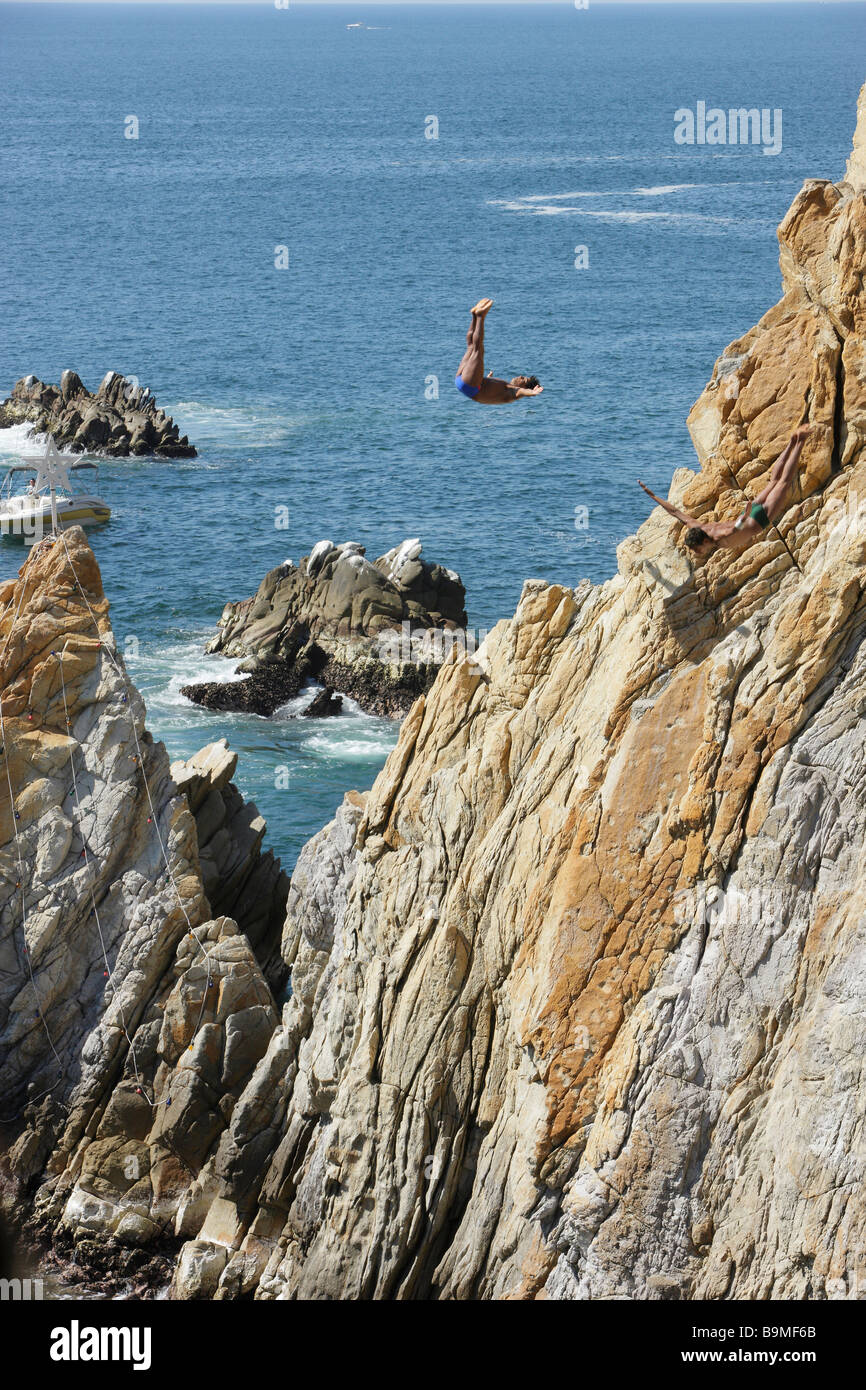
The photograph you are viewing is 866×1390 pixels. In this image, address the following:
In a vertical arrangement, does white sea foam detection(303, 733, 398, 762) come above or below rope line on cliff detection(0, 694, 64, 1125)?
below

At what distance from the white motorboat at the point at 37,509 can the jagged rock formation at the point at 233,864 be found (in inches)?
1733

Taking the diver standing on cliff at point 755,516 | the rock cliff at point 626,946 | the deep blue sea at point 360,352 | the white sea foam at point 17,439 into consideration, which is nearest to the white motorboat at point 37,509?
the deep blue sea at point 360,352

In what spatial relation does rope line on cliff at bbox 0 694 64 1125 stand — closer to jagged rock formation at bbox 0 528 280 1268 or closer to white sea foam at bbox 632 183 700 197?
jagged rock formation at bbox 0 528 280 1268

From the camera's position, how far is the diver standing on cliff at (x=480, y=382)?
2284 cm

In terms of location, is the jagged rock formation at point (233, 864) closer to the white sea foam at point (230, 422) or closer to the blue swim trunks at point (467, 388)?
the blue swim trunks at point (467, 388)

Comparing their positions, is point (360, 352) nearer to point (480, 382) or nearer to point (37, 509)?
point (37, 509)

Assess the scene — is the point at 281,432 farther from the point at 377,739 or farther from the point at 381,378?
the point at 377,739

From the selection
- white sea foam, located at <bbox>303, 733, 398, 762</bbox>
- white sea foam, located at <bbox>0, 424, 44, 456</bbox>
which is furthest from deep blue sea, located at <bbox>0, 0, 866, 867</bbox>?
white sea foam, located at <bbox>0, 424, 44, 456</bbox>

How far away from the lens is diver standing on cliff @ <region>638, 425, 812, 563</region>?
22000 millimetres

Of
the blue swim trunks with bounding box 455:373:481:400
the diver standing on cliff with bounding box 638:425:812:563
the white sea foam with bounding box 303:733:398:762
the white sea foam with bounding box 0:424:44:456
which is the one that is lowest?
the white sea foam with bounding box 303:733:398:762

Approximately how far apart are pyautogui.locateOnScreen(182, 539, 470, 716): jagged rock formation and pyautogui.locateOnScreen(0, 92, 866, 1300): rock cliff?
3224cm

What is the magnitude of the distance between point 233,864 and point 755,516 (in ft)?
63.8

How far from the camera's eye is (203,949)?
106 ft

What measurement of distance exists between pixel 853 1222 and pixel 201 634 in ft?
170
